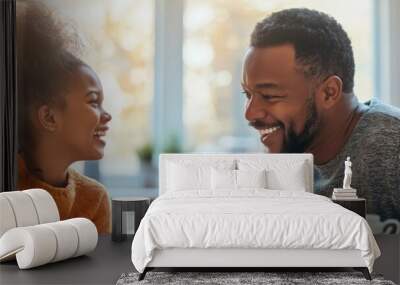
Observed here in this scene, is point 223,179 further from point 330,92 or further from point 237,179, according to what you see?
point 330,92

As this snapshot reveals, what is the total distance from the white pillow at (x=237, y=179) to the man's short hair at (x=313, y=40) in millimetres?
1496

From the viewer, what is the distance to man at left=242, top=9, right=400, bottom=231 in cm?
692

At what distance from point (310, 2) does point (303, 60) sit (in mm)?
683

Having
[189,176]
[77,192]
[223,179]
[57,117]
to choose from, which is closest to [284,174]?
[223,179]

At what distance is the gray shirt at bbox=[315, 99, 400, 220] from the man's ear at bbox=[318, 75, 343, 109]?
1.27 ft

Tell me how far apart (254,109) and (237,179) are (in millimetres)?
1184

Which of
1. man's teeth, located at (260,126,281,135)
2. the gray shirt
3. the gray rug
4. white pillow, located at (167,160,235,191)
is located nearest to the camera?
the gray rug

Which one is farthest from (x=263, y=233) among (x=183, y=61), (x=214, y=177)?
(x=183, y=61)

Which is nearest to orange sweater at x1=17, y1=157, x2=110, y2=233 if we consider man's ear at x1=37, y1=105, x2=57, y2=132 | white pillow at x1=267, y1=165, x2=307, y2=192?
man's ear at x1=37, y1=105, x2=57, y2=132

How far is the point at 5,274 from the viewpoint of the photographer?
4.77 meters

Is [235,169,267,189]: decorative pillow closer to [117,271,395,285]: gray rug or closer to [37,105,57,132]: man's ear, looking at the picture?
[117,271,395,285]: gray rug

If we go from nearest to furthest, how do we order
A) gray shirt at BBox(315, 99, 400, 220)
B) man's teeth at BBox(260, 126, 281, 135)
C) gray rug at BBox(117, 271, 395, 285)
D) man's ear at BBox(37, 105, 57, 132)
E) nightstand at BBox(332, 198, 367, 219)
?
1. gray rug at BBox(117, 271, 395, 285)
2. nightstand at BBox(332, 198, 367, 219)
3. gray shirt at BBox(315, 99, 400, 220)
4. man's teeth at BBox(260, 126, 281, 135)
5. man's ear at BBox(37, 105, 57, 132)

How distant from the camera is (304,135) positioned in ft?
23.0

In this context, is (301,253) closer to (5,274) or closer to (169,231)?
(169,231)
